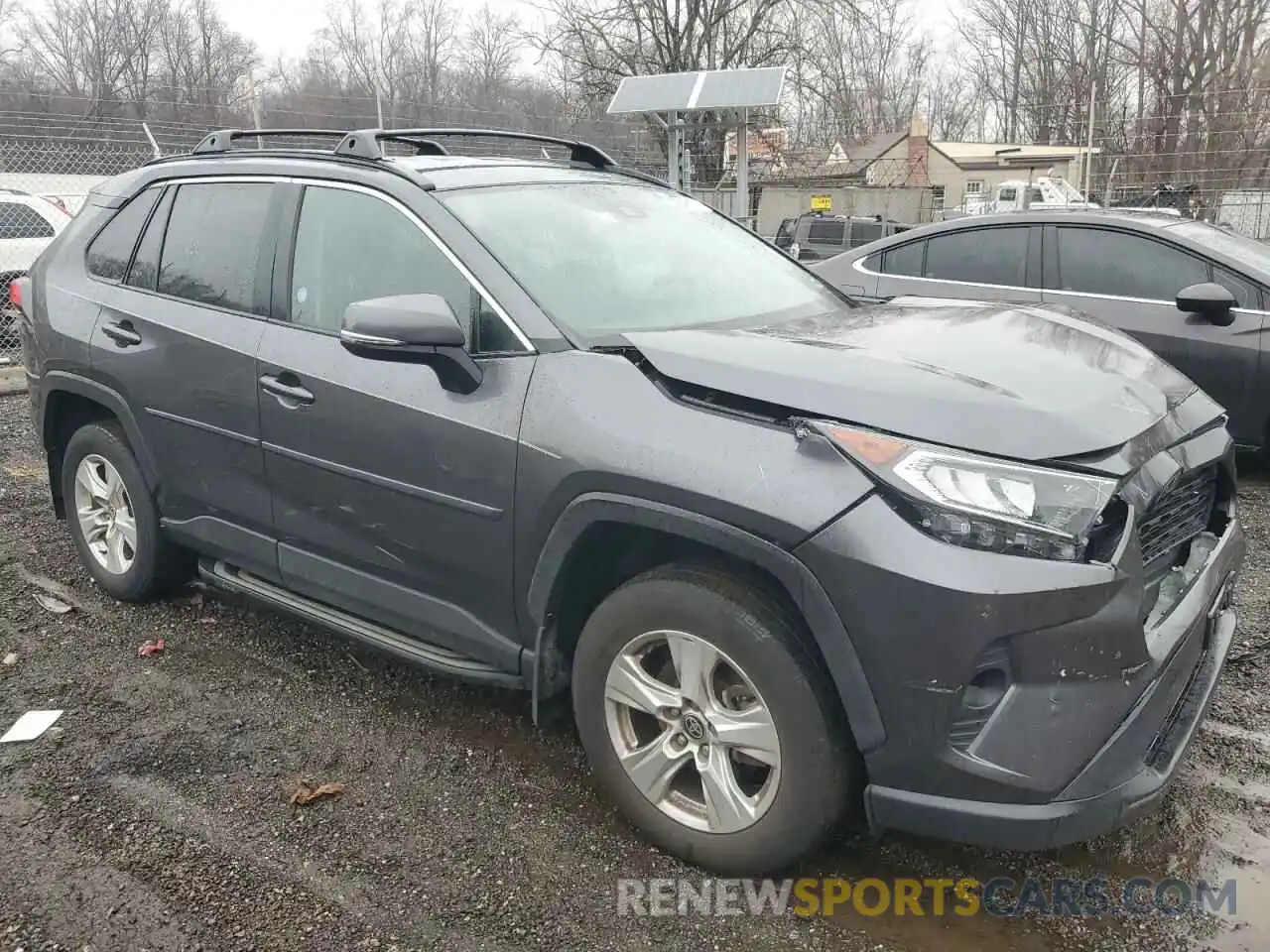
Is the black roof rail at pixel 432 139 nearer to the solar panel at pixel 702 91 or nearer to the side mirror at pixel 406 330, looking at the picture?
the side mirror at pixel 406 330

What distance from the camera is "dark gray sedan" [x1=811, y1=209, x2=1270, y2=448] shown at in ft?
17.8

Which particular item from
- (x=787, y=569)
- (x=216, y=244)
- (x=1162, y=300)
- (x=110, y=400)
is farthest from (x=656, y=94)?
(x=787, y=569)

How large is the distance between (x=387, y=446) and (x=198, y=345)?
1050mm

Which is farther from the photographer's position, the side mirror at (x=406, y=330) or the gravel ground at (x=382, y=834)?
the side mirror at (x=406, y=330)

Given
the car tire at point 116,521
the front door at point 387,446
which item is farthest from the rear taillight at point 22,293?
the front door at point 387,446

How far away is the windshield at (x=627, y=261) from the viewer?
292 centimetres

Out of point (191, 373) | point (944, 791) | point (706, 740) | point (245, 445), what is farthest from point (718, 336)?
point (191, 373)

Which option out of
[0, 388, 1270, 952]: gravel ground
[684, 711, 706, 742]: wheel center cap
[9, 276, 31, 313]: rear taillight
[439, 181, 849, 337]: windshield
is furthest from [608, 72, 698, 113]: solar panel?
[684, 711, 706, 742]: wheel center cap

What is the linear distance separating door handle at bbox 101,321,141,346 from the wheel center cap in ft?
8.46

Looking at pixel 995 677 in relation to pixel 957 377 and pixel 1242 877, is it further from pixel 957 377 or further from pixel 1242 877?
pixel 1242 877

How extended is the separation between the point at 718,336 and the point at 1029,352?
82 centimetres

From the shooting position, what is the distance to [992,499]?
2053 millimetres

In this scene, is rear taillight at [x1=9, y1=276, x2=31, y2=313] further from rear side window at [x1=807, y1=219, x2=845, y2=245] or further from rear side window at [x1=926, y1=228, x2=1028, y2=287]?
rear side window at [x1=807, y1=219, x2=845, y2=245]

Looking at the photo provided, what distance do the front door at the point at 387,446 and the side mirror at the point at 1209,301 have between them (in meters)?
3.97
